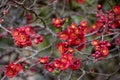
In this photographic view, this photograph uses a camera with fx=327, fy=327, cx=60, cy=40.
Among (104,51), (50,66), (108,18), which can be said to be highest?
(108,18)

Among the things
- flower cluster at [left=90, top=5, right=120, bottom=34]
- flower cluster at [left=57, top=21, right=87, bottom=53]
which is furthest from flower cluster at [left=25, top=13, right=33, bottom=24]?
flower cluster at [left=57, top=21, right=87, bottom=53]

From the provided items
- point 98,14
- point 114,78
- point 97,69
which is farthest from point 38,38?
point 97,69

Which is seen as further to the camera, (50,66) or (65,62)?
(50,66)

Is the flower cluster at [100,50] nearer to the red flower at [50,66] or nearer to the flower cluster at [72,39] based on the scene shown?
the flower cluster at [72,39]

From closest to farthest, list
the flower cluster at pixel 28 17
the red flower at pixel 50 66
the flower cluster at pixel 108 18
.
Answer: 1. the red flower at pixel 50 66
2. the flower cluster at pixel 108 18
3. the flower cluster at pixel 28 17

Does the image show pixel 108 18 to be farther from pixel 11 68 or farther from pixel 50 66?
pixel 11 68

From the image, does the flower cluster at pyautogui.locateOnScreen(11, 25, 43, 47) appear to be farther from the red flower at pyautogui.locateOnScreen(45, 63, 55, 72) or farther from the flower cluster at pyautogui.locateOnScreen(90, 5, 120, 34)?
the flower cluster at pyautogui.locateOnScreen(90, 5, 120, 34)

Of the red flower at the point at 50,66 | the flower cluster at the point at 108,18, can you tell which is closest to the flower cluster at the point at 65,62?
the red flower at the point at 50,66

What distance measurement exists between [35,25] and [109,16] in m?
0.97

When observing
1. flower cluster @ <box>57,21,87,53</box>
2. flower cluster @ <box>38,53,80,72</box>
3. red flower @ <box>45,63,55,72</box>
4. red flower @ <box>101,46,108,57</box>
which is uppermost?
flower cluster @ <box>57,21,87,53</box>

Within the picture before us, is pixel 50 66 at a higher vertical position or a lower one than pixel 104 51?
lower

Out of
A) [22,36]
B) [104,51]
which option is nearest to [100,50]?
[104,51]

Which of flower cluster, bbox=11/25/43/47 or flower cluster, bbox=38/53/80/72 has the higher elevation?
flower cluster, bbox=11/25/43/47

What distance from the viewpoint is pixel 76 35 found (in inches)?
90.9
